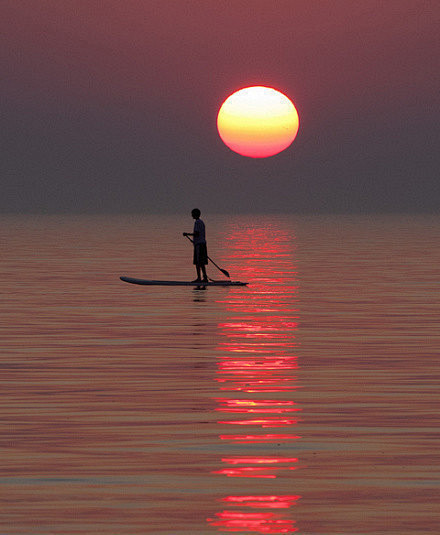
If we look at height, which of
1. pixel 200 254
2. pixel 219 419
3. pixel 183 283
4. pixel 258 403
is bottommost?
pixel 219 419

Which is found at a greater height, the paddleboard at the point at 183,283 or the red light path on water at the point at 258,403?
the paddleboard at the point at 183,283

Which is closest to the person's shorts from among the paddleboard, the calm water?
the paddleboard

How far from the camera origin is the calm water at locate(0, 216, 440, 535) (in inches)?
375

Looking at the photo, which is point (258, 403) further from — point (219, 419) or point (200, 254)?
point (200, 254)

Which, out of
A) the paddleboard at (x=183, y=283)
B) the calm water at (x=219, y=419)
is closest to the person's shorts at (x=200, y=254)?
the paddleboard at (x=183, y=283)

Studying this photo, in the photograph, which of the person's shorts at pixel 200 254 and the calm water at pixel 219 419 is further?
the person's shorts at pixel 200 254

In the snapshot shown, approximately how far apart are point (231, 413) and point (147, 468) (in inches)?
120

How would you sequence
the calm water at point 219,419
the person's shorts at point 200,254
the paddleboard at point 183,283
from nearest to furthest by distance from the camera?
the calm water at point 219,419
the person's shorts at point 200,254
the paddleboard at point 183,283

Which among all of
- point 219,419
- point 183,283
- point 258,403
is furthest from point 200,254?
point 219,419

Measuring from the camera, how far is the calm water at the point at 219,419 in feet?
31.2

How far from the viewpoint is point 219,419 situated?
13492mm

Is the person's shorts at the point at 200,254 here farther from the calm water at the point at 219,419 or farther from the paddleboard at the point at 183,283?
the calm water at the point at 219,419

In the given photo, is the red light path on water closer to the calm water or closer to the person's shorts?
the calm water

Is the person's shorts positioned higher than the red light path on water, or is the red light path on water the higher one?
the person's shorts
